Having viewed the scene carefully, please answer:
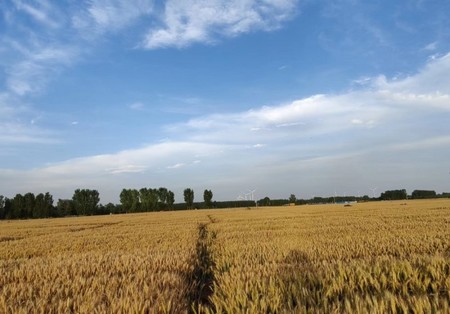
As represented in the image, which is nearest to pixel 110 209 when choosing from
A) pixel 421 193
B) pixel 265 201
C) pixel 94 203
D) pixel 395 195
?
pixel 94 203

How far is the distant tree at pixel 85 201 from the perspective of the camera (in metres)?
134

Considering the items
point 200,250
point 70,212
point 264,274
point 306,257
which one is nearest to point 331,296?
point 264,274

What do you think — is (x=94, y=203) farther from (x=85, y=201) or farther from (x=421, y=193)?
(x=421, y=193)

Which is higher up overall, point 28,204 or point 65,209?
point 28,204

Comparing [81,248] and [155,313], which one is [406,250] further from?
[81,248]

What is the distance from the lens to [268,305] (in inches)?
213

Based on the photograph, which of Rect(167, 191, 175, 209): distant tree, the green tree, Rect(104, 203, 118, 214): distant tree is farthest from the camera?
Rect(167, 191, 175, 209): distant tree

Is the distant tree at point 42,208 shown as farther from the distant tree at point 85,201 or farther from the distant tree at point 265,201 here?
the distant tree at point 265,201

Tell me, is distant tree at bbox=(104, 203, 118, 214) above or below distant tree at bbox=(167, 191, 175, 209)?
below

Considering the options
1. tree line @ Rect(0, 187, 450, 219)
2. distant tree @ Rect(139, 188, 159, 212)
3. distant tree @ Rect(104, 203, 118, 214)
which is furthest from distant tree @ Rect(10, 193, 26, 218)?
distant tree @ Rect(139, 188, 159, 212)

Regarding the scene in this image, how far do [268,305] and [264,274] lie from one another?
6.64 ft

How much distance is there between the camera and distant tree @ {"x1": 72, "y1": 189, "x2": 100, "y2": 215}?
134450 millimetres

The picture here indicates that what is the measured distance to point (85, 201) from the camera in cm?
14112

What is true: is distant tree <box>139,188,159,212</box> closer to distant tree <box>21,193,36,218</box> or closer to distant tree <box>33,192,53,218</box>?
distant tree <box>33,192,53,218</box>
